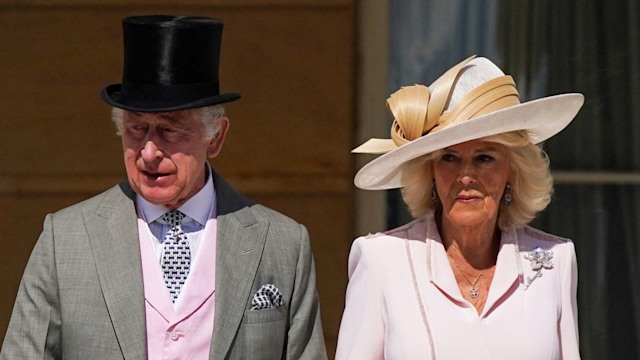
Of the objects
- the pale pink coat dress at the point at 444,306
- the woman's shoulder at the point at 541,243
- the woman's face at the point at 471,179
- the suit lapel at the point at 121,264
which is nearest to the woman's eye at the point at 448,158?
the woman's face at the point at 471,179

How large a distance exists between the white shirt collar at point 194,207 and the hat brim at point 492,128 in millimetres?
465

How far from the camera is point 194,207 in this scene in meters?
4.88

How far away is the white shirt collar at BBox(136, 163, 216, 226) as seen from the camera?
4.86 metres

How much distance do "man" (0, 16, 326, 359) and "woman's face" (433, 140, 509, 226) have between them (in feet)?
1.52

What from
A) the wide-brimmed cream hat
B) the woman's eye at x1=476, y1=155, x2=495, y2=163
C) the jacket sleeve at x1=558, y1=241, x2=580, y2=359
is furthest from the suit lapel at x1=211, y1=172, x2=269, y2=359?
the jacket sleeve at x1=558, y1=241, x2=580, y2=359

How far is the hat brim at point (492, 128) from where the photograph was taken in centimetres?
464

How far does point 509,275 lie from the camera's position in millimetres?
4859

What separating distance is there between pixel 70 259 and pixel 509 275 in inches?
49.6

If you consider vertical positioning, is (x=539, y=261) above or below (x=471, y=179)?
below

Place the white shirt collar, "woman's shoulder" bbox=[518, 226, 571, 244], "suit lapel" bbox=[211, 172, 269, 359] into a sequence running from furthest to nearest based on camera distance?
"woman's shoulder" bbox=[518, 226, 571, 244]
the white shirt collar
"suit lapel" bbox=[211, 172, 269, 359]

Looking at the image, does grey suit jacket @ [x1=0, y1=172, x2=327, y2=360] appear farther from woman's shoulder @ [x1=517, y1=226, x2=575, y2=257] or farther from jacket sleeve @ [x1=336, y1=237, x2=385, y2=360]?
woman's shoulder @ [x1=517, y1=226, x2=575, y2=257]

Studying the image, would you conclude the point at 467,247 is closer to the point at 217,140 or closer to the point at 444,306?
the point at 444,306

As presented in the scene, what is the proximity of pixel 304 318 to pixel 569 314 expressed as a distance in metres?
0.76

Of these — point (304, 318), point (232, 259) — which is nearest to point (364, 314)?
point (304, 318)
